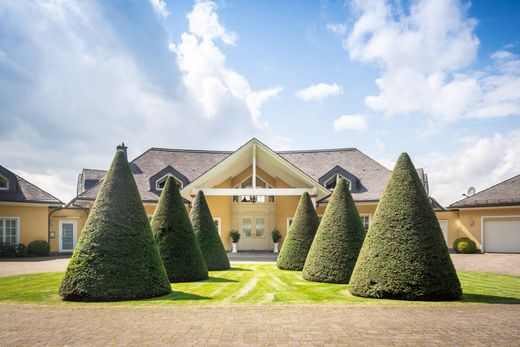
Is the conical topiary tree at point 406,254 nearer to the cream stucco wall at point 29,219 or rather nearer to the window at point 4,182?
the cream stucco wall at point 29,219

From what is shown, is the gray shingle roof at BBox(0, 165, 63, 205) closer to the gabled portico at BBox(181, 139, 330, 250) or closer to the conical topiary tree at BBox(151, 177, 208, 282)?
the gabled portico at BBox(181, 139, 330, 250)

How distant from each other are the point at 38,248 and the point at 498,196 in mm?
30346

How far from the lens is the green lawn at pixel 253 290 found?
1001 cm

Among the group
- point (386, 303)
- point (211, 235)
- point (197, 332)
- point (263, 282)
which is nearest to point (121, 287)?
point (197, 332)

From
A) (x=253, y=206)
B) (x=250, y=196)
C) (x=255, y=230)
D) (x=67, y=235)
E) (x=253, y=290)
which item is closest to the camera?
(x=253, y=290)

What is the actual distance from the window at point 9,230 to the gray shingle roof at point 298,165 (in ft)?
16.4

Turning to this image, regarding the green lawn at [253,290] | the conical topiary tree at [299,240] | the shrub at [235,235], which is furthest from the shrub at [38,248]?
the conical topiary tree at [299,240]

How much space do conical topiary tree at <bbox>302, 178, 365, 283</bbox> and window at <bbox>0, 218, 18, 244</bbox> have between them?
796 inches

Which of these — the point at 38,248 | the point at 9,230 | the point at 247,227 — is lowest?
the point at 38,248

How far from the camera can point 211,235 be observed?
17047 millimetres

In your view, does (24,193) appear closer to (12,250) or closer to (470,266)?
(12,250)

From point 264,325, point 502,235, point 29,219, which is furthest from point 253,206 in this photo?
point 264,325

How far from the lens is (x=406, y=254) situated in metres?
10.0

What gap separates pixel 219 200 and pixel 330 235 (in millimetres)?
16399
